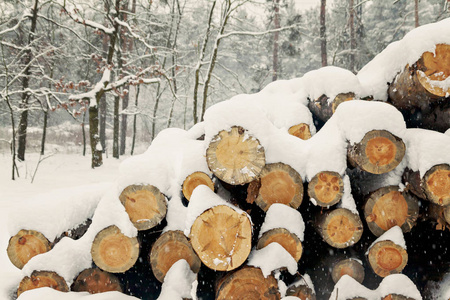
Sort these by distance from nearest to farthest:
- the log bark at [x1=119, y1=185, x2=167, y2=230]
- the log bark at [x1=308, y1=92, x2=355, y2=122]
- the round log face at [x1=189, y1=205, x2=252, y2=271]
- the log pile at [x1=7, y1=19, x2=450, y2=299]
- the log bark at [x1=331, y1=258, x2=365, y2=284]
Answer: the round log face at [x1=189, y1=205, x2=252, y2=271]
the log pile at [x1=7, y1=19, x2=450, y2=299]
the log bark at [x1=119, y1=185, x2=167, y2=230]
the log bark at [x1=331, y1=258, x2=365, y2=284]
the log bark at [x1=308, y1=92, x2=355, y2=122]

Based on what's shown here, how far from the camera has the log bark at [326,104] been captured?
317 centimetres

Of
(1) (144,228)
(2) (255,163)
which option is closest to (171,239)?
(1) (144,228)

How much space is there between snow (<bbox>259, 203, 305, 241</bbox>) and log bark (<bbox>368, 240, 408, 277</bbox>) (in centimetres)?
61

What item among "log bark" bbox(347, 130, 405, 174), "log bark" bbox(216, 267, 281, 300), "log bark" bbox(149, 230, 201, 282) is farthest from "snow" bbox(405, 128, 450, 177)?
"log bark" bbox(149, 230, 201, 282)

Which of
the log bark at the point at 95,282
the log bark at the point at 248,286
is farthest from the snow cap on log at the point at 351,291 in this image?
the log bark at the point at 95,282

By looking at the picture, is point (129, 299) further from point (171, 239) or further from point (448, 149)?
point (448, 149)

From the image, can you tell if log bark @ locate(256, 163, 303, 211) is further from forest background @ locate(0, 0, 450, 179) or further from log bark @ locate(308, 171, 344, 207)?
forest background @ locate(0, 0, 450, 179)

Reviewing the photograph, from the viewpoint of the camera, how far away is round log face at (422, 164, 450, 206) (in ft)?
6.34

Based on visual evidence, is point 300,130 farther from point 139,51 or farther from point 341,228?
point 139,51

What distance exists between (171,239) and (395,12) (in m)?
29.7

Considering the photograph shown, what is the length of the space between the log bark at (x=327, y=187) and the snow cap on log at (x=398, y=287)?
71cm

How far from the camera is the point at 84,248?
2.28m

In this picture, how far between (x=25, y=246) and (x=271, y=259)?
207cm

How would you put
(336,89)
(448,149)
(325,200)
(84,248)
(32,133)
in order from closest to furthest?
(448,149)
(325,200)
(84,248)
(336,89)
(32,133)
